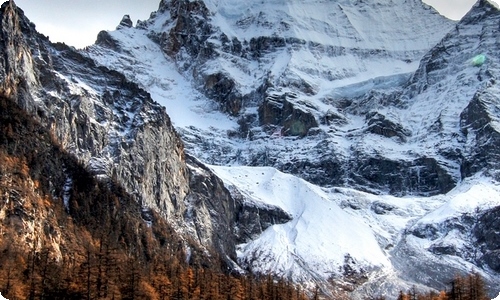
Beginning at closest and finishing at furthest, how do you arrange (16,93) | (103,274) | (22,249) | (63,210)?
(103,274) < (22,249) < (63,210) < (16,93)

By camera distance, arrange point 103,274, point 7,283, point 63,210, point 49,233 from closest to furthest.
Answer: point 7,283 → point 103,274 → point 49,233 → point 63,210

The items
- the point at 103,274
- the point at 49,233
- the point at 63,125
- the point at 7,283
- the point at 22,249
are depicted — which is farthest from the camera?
the point at 63,125

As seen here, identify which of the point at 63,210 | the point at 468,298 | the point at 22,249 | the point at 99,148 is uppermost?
the point at 99,148

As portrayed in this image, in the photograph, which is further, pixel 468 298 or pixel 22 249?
pixel 22 249

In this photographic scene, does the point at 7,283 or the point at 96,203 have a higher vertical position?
the point at 96,203

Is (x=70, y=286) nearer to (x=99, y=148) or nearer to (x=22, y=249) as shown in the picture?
(x=22, y=249)

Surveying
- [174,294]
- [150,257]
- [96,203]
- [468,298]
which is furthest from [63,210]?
[468,298]

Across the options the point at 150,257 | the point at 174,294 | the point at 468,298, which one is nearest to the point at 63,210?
the point at 150,257

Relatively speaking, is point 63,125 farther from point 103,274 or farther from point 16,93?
point 103,274

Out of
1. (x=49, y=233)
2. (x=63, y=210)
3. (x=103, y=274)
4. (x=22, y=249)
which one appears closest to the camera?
(x=103, y=274)
